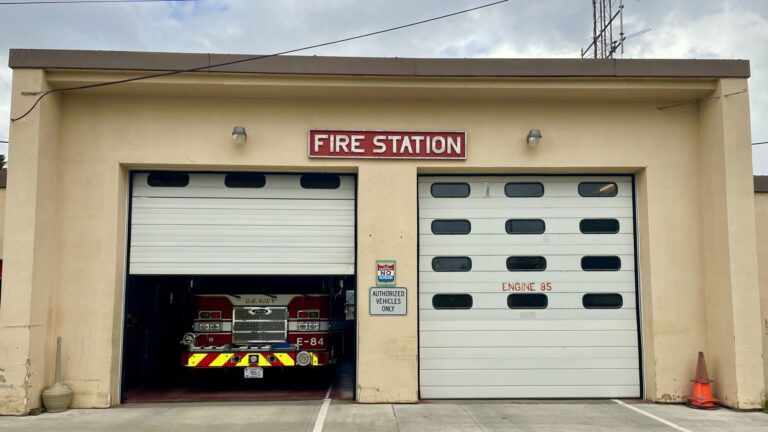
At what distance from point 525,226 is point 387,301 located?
2.57 meters

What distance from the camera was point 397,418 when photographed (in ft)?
29.3

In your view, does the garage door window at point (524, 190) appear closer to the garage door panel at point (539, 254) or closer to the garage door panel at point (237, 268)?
the garage door panel at point (539, 254)

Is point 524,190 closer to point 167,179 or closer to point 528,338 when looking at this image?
point 528,338

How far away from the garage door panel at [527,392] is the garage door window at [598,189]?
3.02 meters

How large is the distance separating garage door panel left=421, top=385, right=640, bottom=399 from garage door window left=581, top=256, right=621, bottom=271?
6.01ft

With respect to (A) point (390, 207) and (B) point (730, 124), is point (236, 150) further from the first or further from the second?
(B) point (730, 124)

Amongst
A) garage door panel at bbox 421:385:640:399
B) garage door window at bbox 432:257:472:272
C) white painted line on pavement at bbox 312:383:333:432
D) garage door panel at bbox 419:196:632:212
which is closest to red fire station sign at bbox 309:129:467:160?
garage door panel at bbox 419:196:632:212

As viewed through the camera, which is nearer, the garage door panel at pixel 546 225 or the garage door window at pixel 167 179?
the garage door window at pixel 167 179

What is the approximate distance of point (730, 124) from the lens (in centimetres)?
988

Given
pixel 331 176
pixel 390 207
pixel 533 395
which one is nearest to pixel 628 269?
pixel 533 395

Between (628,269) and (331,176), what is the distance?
195 inches

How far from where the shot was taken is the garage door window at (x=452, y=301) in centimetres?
1048

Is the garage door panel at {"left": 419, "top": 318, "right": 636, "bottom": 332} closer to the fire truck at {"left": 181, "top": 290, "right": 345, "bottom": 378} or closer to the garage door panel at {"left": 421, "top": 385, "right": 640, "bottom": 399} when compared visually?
the garage door panel at {"left": 421, "top": 385, "right": 640, "bottom": 399}

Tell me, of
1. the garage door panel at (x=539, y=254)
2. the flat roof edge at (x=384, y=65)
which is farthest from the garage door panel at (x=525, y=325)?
the flat roof edge at (x=384, y=65)
